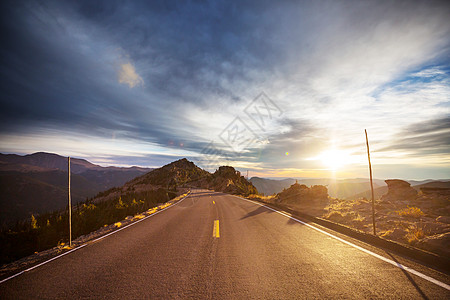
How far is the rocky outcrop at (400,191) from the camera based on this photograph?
1525 centimetres

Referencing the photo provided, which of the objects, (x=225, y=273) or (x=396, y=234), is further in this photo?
(x=396, y=234)

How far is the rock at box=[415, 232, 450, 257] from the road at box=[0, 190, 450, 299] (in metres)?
1.00

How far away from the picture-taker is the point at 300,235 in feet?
21.8

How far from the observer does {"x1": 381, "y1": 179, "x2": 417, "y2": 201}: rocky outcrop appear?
1525 centimetres

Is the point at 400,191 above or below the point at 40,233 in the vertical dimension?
below

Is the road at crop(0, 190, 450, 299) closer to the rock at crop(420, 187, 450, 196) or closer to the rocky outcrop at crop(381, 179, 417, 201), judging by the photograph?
the rock at crop(420, 187, 450, 196)

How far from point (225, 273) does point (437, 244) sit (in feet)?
18.8

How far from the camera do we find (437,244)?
4906 millimetres

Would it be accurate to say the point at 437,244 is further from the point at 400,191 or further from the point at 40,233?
the point at 400,191

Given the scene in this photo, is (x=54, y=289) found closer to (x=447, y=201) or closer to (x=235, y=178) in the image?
(x=447, y=201)

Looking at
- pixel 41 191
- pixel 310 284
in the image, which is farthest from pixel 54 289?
pixel 41 191

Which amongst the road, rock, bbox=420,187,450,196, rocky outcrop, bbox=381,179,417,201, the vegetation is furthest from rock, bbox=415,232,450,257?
rocky outcrop, bbox=381,179,417,201

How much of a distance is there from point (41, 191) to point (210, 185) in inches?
6103

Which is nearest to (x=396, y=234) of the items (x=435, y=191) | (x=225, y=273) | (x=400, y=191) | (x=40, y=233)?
(x=225, y=273)
